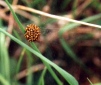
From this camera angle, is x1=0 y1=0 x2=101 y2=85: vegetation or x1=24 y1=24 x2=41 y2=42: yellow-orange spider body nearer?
x1=24 y1=24 x2=41 y2=42: yellow-orange spider body

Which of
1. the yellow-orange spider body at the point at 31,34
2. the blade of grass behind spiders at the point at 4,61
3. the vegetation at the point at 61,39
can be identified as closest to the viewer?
the yellow-orange spider body at the point at 31,34

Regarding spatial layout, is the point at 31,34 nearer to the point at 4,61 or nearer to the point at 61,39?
the point at 4,61

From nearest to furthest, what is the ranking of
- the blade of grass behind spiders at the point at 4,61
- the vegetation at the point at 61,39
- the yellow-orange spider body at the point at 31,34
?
the yellow-orange spider body at the point at 31,34 < the blade of grass behind spiders at the point at 4,61 < the vegetation at the point at 61,39

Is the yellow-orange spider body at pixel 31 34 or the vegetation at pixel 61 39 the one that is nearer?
the yellow-orange spider body at pixel 31 34

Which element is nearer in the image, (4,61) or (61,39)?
(4,61)

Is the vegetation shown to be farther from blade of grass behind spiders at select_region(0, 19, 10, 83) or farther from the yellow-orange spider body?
the yellow-orange spider body

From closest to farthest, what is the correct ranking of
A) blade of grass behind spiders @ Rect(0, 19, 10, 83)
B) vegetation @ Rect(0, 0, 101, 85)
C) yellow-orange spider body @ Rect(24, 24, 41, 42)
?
yellow-orange spider body @ Rect(24, 24, 41, 42), blade of grass behind spiders @ Rect(0, 19, 10, 83), vegetation @ Rect(0, 0, 101, 85)

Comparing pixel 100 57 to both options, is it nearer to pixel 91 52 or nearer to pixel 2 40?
pixel 91 52

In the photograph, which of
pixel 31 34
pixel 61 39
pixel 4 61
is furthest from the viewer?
pixel 61 39

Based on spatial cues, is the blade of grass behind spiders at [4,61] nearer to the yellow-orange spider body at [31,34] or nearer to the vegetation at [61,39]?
the vegetation at [61,39]

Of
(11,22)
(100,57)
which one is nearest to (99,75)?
(100,57)

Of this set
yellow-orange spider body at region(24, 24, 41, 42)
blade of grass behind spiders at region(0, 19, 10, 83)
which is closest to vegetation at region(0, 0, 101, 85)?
blade of grass behind spiders at region(0, 19, 10, 83)

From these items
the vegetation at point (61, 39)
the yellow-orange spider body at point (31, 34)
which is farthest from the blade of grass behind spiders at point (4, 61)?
the yellow-orange spider body at point (31, 34)

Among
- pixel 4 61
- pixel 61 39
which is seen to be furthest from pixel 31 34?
pixel 61 39
